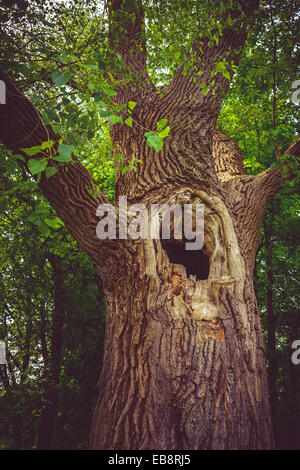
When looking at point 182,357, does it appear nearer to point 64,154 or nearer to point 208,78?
point 64,154

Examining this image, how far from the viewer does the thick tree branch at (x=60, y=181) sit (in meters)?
1.90

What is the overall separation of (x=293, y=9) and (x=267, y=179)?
9.45 ft

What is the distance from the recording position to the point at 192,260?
277 cm

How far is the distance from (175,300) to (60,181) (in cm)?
143

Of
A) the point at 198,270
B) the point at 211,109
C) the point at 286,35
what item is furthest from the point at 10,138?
the point at 286,35

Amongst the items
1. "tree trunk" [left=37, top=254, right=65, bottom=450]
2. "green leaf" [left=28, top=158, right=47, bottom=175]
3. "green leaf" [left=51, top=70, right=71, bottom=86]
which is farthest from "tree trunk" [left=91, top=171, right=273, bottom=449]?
"tree trunk" [left=37, top=254, right=65, bottom=450]

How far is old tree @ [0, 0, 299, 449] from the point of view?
163 centimetres

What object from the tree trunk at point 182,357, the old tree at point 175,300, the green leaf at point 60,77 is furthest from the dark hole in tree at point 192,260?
the green leaf at point 60,77

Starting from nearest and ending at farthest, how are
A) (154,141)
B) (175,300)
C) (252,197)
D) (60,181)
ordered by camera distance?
(154,141)
(175,300)
(60,181)
(252,197)

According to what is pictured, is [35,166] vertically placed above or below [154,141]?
below

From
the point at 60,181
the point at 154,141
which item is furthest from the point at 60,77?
the point at 60,181

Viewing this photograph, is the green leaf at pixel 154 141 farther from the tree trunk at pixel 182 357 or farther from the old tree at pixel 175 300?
the tree trunk at pixel 182 357

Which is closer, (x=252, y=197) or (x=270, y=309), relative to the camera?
(x=252, y=197)
